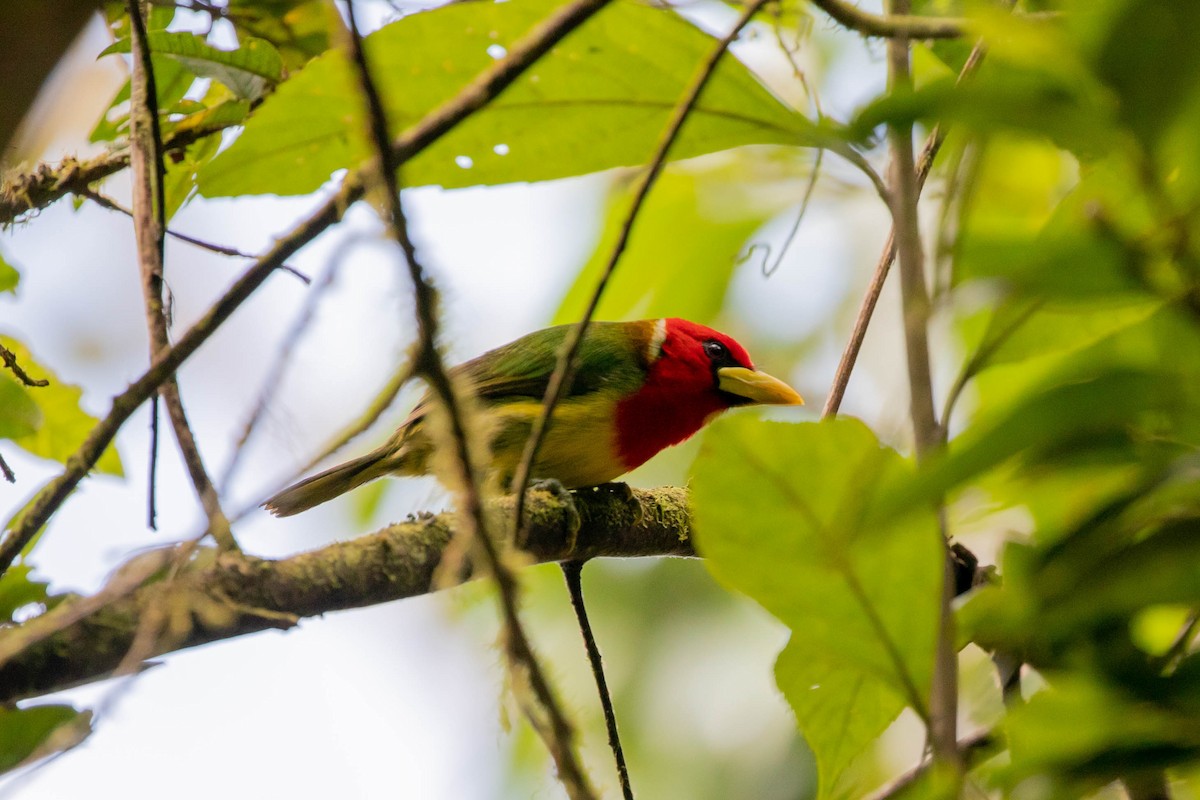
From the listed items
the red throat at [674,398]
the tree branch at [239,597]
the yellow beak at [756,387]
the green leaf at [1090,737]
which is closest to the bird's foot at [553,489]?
the tree branch at [239,597]

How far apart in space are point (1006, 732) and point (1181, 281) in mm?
404

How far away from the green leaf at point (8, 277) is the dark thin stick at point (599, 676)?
51.4 inches

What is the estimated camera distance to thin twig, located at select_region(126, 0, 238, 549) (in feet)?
6.57

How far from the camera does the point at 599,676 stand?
2285 millimetres

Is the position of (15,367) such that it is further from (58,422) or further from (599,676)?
(599,676)

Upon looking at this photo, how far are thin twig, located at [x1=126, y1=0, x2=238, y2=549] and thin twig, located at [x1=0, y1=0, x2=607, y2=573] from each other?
0.27m

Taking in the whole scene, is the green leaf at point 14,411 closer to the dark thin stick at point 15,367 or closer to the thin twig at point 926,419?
the dark thin stick at point 15,367

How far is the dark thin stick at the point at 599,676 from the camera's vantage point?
2.11 m

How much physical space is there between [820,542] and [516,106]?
980 millimetres

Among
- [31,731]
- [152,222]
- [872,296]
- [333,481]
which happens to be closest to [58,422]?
[152,222]

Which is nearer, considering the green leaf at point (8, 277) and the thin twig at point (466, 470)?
the thin twig at point (466, 470)

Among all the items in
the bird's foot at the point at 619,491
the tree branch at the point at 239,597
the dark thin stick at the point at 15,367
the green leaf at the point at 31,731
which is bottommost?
the bird's foot at the point at 619,491

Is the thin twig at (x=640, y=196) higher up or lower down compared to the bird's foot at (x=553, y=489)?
higher up

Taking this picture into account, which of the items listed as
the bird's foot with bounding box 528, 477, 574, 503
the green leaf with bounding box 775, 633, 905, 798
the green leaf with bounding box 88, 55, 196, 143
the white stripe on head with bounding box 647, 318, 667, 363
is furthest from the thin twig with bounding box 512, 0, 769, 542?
the white stripe on head with bounding box 647, 318, 667, 363
